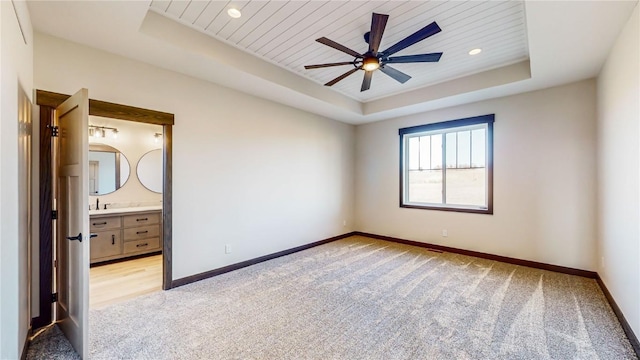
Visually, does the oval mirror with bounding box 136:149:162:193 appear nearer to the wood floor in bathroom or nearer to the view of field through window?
the wood floor in bathroom

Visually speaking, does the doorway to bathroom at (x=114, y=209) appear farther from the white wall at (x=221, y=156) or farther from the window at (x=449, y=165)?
the window at (x=449, y=165)

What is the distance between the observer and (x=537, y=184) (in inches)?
155

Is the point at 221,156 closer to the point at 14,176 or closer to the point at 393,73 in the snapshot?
the point at 14,176

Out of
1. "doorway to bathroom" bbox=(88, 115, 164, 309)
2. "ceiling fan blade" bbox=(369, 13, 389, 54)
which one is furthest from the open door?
"ceiling fan blade" bbox=(369, 13, 389, 54)

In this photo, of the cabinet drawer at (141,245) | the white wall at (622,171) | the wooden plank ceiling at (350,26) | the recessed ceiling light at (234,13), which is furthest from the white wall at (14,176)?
the white wall at (622,171)

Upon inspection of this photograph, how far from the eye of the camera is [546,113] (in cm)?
385

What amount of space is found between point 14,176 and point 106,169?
3498mm

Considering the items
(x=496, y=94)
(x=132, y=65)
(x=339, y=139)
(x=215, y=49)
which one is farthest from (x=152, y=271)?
(x=496, y=94)

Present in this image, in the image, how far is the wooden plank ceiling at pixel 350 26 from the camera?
2422 mm

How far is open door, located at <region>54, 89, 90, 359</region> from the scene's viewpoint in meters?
1.95

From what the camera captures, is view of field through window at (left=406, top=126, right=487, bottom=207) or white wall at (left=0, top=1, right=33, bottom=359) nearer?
white wall at (left=0, top=1, right=33, bottom=359)

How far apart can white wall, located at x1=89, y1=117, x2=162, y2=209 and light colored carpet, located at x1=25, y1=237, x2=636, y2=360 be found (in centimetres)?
262

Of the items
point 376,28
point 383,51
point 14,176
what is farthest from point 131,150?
point 376,28

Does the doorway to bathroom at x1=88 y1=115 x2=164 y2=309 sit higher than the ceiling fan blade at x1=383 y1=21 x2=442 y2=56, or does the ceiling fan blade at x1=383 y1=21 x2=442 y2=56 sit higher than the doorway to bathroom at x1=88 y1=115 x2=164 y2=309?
the ceiling fan blade at x1=383 y1=21 x2=442 y2=56
